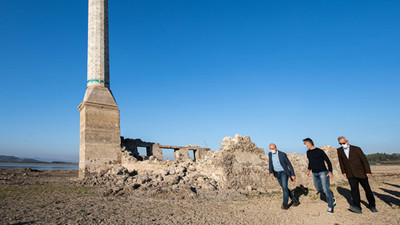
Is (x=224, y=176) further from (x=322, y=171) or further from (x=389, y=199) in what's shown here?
(x=389, y=199)

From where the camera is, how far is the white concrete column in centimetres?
1540

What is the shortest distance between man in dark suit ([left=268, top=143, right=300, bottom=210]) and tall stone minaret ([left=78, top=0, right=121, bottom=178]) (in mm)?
10888

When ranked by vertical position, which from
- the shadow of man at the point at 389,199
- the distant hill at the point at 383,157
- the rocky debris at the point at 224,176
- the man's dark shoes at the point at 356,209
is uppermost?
the rocky debris at the point at 224,176

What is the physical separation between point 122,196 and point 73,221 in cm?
297

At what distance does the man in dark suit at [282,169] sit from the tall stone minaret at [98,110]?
10888mm

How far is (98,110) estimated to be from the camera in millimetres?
14484

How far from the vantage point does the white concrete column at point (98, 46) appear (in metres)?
15.4

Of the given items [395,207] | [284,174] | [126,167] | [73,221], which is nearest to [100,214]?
[73,221]

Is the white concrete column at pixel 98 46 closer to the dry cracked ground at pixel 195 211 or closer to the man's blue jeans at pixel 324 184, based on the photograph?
the dry cracked ground at pixel 195 211

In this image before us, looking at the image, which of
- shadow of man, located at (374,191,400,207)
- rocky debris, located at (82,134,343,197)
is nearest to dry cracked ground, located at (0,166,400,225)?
shadow of man, located at (374,191,400,207)

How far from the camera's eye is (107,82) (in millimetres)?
15859

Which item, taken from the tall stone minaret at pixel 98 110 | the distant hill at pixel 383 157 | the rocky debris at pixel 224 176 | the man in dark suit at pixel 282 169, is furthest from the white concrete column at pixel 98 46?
the distant hill at pixel 383 157

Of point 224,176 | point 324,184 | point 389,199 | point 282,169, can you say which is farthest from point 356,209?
point 224,176

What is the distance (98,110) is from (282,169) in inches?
471
